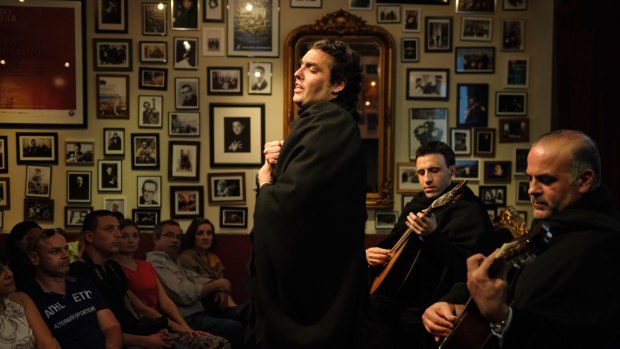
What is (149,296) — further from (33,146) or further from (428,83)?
(428,83)

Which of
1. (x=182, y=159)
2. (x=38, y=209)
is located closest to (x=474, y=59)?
(x=182, y=159)

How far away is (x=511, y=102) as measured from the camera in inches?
236

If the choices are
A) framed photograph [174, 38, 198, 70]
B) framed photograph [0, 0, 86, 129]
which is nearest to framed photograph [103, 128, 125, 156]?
framed photograph [0, 0, 86, 129]

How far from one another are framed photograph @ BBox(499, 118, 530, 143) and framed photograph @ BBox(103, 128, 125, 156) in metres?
3.41

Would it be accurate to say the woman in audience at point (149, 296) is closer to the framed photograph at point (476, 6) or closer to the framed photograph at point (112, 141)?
the framed photograph at point (112, 141)

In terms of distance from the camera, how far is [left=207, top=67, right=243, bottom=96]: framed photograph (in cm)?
588

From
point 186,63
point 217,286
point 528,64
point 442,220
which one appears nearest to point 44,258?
point 217,286

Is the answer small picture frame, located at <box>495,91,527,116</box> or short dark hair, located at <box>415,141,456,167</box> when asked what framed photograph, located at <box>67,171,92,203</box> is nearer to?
short dark hair, located at <box>415,141,456,167</box>

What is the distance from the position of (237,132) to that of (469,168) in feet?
6.96

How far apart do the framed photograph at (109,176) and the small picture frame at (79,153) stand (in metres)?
0.10

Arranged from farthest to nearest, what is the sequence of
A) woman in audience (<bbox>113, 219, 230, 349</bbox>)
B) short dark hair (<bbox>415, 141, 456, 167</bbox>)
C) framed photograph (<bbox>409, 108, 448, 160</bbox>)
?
framed photograph (<bbox>409, 108, 448, 160</bbox>) < woman in audience (<bbox>113, 219, 230, 349</bbox>) < short dark hair (<bbox>415, 141, 456, 167</bbox>)

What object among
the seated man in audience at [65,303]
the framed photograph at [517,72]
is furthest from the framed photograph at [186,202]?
the framed photograph at [517,72]

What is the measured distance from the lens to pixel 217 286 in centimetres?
529

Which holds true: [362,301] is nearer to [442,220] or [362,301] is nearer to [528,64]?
[442,220]
